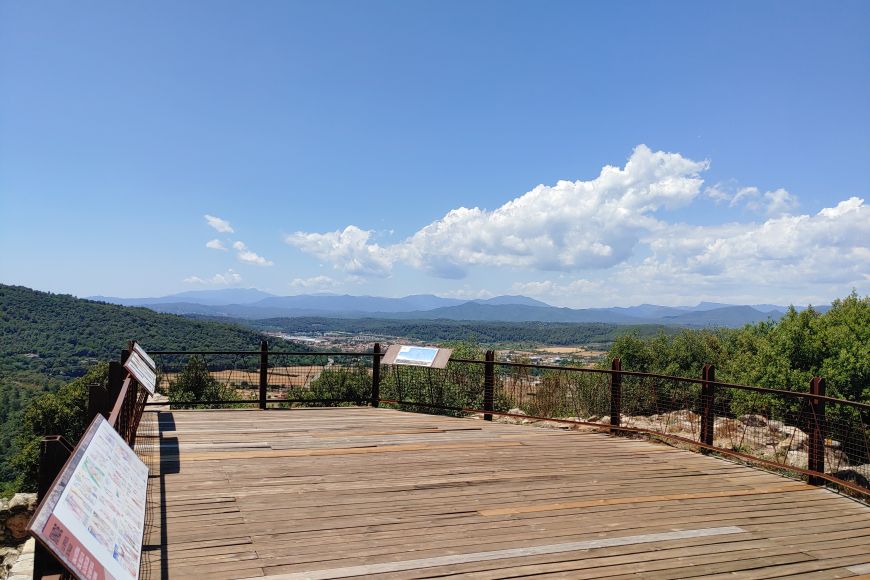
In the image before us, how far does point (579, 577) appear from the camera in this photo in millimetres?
3998

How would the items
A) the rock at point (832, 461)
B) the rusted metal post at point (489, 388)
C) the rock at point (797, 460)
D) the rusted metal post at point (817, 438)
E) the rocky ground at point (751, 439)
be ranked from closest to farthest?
the rusted metal post at point (817, 438), the rock at point (797, 460), the rock at point (832, 461), the rocky ground at point (751, 439), the rusted metal post at point (489, 388)

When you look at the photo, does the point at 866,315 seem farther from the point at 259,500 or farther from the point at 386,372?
the point at 259,500

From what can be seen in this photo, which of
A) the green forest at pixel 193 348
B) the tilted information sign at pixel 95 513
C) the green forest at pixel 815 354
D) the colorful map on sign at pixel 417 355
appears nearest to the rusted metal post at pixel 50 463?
the tilted information sign at pixel 95 513

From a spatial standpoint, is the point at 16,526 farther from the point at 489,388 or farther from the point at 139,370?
the point at 489,388

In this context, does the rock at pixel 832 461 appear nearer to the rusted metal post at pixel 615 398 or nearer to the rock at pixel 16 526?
the rusted metal post at pixel 615 398

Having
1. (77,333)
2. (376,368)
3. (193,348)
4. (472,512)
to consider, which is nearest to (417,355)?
(376,368)

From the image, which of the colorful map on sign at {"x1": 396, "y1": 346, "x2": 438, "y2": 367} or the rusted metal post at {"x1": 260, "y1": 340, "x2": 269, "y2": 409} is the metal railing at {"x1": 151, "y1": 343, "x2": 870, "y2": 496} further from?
the colorful map on sign at {"x1": 396, "y1": 346, "x2": 438, "y2": 367}

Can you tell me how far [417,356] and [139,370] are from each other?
5.72 meters

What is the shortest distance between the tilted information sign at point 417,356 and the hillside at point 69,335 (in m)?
42.1

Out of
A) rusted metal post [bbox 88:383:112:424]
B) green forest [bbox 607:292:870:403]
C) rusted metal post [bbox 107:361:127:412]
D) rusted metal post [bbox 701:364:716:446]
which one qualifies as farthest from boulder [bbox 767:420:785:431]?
rusted metal post [bbox 88:383:112:424]

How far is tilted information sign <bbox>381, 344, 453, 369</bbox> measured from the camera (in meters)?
10.9

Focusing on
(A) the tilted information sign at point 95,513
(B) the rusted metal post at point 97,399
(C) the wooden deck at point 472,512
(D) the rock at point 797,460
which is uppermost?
(B) the rusted metal post at point 97,399

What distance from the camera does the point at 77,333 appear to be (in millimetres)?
60500

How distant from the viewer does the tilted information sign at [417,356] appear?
1086 cm
